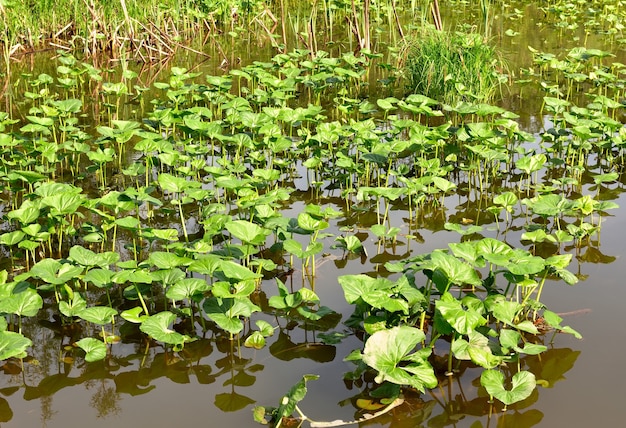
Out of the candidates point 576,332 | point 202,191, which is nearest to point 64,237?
point 202,191

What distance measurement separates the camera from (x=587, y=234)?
4.07m

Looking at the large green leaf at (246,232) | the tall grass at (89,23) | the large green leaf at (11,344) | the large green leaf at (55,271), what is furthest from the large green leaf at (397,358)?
the tall grass at (89,23)

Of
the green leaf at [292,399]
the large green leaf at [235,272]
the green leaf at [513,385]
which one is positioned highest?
the large green leaf at [235,272]

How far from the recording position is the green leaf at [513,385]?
2.59 m

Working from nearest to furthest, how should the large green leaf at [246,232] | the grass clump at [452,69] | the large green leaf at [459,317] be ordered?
the large green leaf at [459,317] → the large green leaf at [246,232] → the grass clump at [452,69]

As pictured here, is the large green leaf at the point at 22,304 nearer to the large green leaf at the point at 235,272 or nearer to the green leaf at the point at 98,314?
the green leaf at the point at 98,314

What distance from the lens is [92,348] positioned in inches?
116

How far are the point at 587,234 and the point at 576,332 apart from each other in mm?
1213

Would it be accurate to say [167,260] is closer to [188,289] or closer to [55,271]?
[188,289]

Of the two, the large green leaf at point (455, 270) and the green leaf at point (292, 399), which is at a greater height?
the large green leaf at point (455, 270)

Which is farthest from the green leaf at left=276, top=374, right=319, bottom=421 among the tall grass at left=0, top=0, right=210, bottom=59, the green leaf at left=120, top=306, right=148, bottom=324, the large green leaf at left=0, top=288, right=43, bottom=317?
the tall grass at left=0, top=0, right=210, bottom=59

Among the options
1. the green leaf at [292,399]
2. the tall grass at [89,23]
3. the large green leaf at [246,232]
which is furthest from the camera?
the tall grass at [89,23]

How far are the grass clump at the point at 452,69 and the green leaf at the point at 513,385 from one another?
3.28 metres

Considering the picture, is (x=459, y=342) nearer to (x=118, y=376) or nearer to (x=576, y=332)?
(x=576, y=332)
